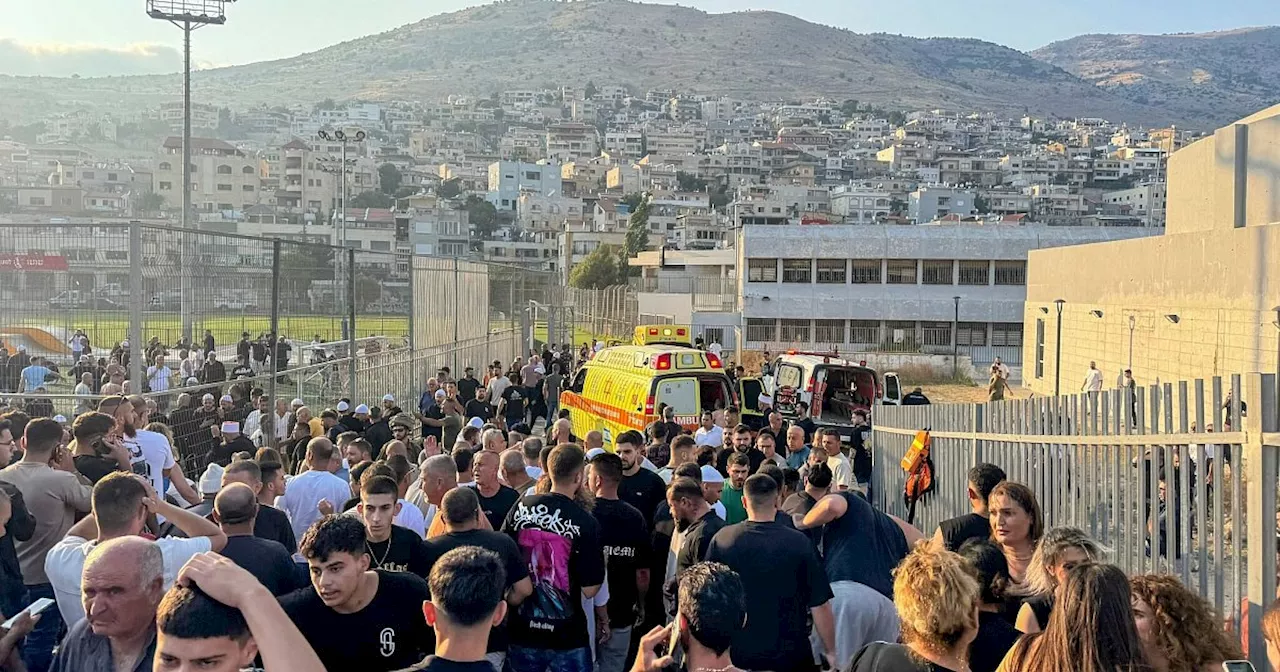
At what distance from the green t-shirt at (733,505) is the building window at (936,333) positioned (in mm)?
46233

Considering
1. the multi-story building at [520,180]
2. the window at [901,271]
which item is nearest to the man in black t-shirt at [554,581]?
the window at [901,271]

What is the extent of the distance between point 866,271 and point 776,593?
159ft

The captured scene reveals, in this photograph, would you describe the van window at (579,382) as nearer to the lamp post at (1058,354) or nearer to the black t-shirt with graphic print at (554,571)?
the black t-shirt with graphic print at (554,571)

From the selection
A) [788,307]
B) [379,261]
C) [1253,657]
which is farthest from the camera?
[788,307]

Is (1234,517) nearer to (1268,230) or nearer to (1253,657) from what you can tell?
(1253,657)

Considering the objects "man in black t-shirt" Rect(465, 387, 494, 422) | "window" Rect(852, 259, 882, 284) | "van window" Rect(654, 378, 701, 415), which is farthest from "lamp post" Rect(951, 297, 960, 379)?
"man in black t-shirt" Rect(465, 387, 494, 422)

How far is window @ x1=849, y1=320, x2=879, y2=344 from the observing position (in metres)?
51.8

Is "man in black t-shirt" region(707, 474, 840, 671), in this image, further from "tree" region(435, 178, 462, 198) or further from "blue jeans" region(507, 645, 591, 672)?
"tree" region(435, 178, 462, 198)

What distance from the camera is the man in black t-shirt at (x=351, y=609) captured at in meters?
3.95

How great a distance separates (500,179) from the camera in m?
185

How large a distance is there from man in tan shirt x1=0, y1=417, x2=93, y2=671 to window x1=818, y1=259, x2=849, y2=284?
157ft

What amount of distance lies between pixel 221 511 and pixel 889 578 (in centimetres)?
355

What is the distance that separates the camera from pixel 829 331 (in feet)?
170

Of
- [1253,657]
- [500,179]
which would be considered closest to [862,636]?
[1253,657]
